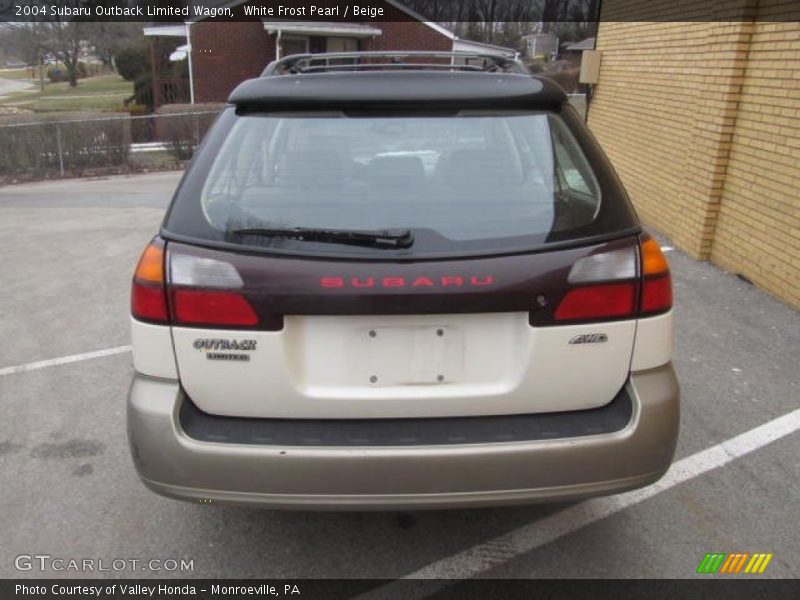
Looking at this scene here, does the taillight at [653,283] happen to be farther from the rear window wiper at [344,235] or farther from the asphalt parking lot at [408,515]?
the asphalt parking lot at [408,515]

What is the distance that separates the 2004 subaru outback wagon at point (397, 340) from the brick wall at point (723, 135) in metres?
3.92

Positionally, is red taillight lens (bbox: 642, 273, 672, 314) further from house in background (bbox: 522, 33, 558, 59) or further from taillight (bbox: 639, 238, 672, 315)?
house in background (bbox: 522, 33, 558, 59)

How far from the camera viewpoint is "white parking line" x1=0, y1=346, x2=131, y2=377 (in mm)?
4492

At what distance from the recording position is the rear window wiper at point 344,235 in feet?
6.82

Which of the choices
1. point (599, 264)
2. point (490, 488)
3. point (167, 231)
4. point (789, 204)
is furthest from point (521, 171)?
point (789, 204)

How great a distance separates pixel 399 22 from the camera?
92.4ft

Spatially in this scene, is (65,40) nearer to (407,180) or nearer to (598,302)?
(407,180)

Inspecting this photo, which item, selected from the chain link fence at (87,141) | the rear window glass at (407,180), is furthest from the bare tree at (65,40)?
the rear window glass at (407,180)

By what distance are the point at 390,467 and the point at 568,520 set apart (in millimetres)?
1165

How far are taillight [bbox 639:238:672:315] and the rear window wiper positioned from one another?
30.3 inches

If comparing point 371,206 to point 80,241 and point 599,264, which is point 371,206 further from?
point 80,241

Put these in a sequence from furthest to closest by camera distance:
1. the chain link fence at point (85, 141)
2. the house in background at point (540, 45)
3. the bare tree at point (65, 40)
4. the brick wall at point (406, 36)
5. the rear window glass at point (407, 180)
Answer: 1. the house in background at point (540, 45)
2. the bare tree at point (65, 40)
3. the brick wall at point (406, 36)
4. the chain link fence at point (85, 141)
5. the rear window glass at point (407, 180)

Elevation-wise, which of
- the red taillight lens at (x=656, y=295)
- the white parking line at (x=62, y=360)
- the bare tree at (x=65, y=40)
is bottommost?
the white parking line at (x=62, y=360)

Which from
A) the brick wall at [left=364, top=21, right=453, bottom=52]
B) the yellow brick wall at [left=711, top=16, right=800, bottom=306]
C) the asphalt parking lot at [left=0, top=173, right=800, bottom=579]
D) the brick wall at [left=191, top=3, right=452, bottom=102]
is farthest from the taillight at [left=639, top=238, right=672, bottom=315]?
the brick wall at [left=364, top=21, right=453, bottom=52]
